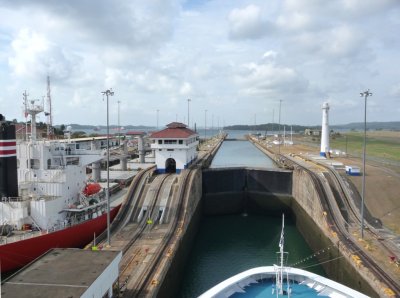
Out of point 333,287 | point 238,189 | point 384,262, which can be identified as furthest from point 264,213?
point 333,287

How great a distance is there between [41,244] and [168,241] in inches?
353

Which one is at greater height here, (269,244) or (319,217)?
(319,217)

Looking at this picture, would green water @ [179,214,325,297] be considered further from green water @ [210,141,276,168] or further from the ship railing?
green water @ [210,141,276,168]

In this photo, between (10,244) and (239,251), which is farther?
(239,251)

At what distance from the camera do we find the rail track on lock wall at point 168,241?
18675mm

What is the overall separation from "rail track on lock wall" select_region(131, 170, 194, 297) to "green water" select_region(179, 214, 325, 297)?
3.19 m

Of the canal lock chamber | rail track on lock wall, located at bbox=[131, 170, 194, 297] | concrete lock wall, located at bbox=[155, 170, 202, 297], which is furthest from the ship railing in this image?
the canal lock chamber

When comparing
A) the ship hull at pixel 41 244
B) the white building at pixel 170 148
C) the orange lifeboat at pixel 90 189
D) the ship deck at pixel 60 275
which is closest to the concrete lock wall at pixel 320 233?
the white building at pixel 170 148

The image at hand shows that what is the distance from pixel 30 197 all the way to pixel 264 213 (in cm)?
3036

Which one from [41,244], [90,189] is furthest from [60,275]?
[90,189]

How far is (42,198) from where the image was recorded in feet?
87.6

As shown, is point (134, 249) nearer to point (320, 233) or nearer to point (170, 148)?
point (320, 233)

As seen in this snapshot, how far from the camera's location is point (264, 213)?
46688mm

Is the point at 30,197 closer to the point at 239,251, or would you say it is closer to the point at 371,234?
the point at 239,251
